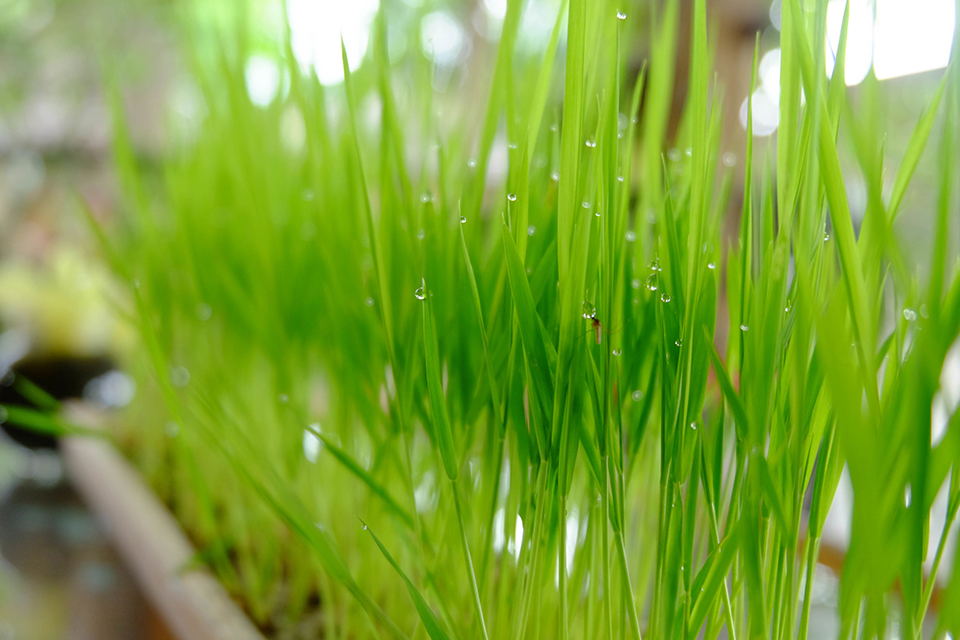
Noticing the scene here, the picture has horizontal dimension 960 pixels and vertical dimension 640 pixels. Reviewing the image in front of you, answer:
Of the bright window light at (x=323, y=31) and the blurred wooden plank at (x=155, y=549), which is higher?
the bright window light at (x=323, y=31)

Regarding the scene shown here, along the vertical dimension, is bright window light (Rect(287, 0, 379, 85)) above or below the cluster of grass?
above

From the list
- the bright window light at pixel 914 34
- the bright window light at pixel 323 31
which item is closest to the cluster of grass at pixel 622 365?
the bright window light at pixel 323 31

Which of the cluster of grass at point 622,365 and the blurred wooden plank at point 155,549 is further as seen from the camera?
the blurred wooden plank at point 155,549

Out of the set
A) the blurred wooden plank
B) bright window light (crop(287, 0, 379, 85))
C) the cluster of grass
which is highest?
bright window light (crop(287, 0, 379, 85))

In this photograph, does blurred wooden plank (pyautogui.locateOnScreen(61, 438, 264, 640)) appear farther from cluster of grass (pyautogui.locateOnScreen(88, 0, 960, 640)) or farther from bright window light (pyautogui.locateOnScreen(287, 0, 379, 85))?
bright window light (pyautogui.locateOnScreen(287, 0, 379, 85))

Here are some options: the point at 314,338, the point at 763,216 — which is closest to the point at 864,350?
the point at 763,216

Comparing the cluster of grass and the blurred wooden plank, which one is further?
the blurred wooden plank

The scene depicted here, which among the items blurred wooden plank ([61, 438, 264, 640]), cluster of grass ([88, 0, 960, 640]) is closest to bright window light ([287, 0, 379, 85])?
cluster of grass ([88, 0, 960, 640])

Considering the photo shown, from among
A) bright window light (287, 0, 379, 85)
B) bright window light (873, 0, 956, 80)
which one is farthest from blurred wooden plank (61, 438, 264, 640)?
bright window light (873, 0, 956, 80)

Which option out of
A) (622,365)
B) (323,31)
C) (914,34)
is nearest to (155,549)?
(622,365)

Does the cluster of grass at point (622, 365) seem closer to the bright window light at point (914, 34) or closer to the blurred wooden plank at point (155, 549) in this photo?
the blurred wooden plank at point (155, 549)
